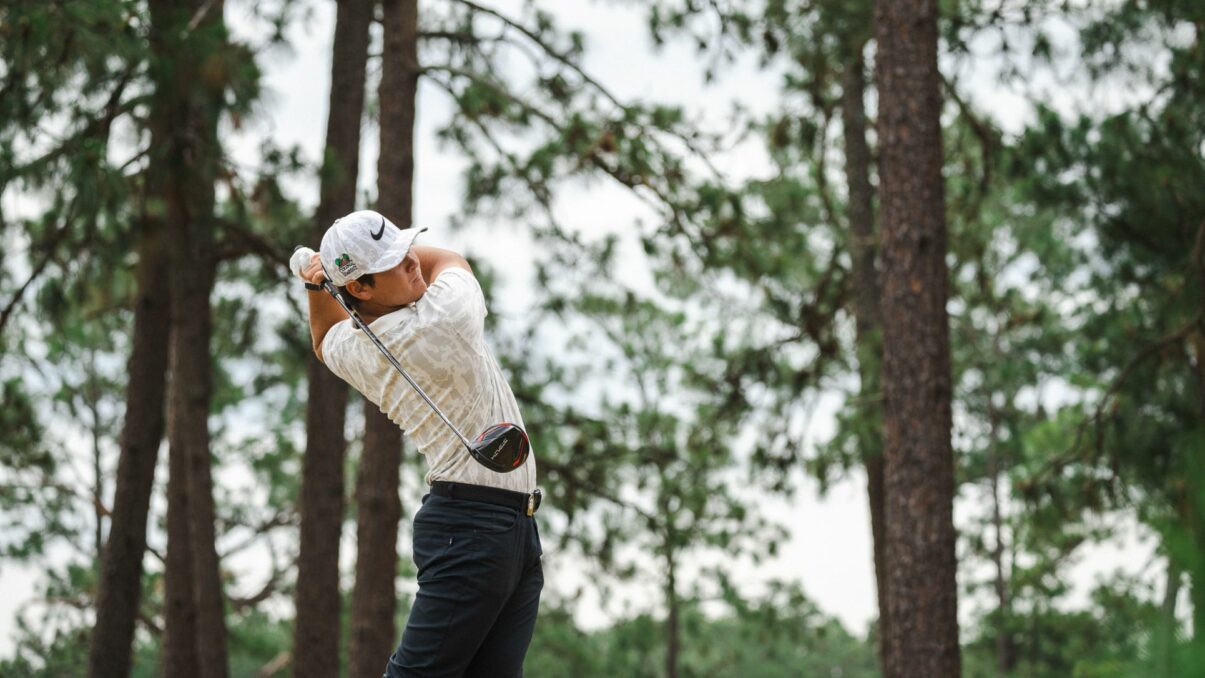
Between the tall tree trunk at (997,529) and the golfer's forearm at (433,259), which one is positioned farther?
the tall tree trunk at (997,529)

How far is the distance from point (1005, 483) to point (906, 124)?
1709 centimetres

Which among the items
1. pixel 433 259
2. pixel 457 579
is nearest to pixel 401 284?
pixel 433 259

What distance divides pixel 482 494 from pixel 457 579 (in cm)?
22

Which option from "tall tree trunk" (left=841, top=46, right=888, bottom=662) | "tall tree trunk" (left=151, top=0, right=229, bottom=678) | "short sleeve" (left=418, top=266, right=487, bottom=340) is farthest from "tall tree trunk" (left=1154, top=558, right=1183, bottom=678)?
"tall tree trunk" (left=841, top=46, right=888, bottom=662)

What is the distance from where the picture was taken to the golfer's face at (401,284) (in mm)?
3482

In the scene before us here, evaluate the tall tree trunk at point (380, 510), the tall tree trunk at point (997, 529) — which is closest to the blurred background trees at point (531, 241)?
the tall tree trunk at point (380, 510)

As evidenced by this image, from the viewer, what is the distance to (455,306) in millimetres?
3455

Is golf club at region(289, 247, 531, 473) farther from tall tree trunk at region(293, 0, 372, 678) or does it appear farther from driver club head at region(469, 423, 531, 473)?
tall tree trunk at region(293, 0, 372, 678)

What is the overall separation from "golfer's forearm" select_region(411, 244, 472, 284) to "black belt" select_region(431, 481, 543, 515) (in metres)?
0.60

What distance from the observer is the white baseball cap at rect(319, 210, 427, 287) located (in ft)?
11.2

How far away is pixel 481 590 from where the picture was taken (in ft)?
11.4

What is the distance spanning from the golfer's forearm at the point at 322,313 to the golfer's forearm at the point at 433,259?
0.82 feet

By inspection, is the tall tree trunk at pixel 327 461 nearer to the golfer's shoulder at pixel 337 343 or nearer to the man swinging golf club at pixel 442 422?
the golfer's shoulder at pixel 337 343

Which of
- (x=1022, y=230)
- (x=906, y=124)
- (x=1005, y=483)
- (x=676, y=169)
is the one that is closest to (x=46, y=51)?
(x=676, y=169)
